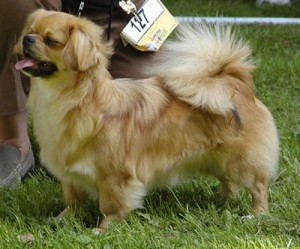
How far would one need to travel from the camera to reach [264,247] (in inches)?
95.4

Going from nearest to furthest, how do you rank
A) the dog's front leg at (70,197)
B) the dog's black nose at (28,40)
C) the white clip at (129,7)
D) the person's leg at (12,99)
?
the dog's black nose at (28,40), the dog's front leg at (70,197), the person's leg at (12,99), the white clip at (129,7)

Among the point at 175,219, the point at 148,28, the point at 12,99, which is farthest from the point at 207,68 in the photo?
the point at 12,99

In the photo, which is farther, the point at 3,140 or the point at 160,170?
the point at 3,140

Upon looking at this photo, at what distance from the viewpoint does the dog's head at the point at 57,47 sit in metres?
2.58

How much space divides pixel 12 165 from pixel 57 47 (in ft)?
3.15

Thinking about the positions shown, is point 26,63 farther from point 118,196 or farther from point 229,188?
point 229,188

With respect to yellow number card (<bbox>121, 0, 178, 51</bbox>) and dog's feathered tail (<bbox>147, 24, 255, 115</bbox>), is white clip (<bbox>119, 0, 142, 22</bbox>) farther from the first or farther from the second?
dog's feathered tail (<bbox>147, 24, 255, 115</bbox>)

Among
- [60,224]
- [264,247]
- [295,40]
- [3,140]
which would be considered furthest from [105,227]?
[295,40]

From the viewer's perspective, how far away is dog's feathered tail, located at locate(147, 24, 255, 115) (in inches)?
112

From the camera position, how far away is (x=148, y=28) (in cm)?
330

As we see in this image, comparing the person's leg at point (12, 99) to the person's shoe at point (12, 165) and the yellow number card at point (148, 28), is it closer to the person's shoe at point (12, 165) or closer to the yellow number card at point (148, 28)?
the person's shoe at point (12, 165)

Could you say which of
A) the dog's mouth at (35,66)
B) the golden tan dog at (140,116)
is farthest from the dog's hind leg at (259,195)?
the dog's mouth at (35,66)

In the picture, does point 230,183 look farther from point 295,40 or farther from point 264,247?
point 295,40

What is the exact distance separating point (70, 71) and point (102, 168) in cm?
38
